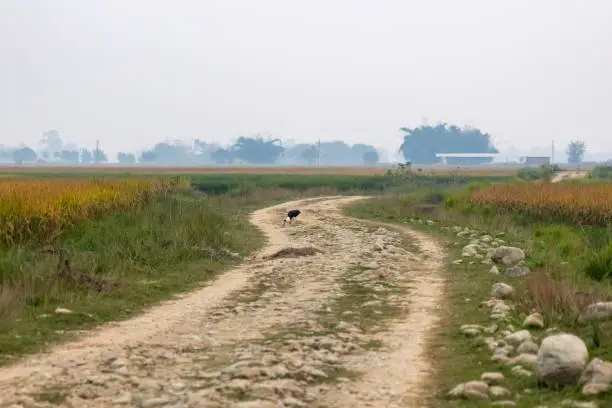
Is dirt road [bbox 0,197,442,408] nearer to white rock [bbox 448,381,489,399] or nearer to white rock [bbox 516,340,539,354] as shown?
white rock [bbox 448,381,489,399]

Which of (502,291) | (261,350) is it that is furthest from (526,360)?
(502,291)

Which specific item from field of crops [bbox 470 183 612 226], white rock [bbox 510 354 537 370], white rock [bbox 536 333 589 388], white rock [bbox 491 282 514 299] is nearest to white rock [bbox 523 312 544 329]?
white rock [bbox 510 354 537 370]

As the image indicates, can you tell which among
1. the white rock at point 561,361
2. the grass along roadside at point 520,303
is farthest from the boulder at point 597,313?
the white rock at point 561,361

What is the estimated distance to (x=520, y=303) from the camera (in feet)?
41.8

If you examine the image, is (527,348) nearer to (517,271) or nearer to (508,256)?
(517,271)

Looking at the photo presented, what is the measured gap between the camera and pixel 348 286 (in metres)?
15.6

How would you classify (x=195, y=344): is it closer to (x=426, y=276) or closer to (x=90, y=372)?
(x=90, y=372)

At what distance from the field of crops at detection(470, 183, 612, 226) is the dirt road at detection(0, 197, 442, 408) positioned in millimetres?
11918

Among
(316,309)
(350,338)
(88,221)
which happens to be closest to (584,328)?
(350,338)

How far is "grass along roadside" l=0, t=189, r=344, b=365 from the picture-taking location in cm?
1173

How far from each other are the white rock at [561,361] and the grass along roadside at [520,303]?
138 millimetres

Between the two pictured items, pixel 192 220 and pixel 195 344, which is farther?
pixel 192 220

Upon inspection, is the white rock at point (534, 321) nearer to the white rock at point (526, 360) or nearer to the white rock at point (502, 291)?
the white rock at point (526, 360)

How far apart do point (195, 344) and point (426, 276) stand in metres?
8.36
